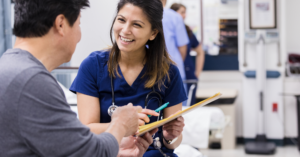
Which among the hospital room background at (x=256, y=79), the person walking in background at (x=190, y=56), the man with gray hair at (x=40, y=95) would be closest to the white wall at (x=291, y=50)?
the hospital room background at (x=256, y=79)

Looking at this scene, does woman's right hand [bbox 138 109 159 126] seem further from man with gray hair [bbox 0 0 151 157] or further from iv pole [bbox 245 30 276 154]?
iv pole [bbox 245 30 276 154]

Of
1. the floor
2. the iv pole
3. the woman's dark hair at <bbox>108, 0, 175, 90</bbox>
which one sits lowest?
the floor

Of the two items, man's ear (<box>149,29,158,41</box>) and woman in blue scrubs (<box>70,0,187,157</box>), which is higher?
man's ear (<box>149,29,158,41</box>)

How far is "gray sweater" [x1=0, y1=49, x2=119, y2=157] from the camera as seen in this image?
0.69 m

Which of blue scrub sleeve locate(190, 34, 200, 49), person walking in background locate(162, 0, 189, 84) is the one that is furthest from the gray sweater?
blue scrub sleeve locate(190, 34, 200, 49)

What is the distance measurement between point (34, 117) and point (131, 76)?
2.44ft

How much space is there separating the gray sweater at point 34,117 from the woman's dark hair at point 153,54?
0.63 metres

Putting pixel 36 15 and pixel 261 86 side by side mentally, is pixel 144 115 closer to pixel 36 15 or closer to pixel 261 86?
pixel 36 15

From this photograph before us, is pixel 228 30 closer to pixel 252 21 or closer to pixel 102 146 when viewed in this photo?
pixel 252 21

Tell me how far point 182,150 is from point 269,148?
2.19 m

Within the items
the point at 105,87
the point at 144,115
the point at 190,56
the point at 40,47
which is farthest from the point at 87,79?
the point at 190,56

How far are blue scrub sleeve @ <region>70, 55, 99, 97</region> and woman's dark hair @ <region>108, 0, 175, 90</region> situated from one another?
70mm

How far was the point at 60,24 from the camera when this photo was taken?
82cm

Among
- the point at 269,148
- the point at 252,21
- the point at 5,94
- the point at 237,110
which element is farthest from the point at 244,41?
the point at 5,94
